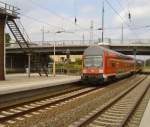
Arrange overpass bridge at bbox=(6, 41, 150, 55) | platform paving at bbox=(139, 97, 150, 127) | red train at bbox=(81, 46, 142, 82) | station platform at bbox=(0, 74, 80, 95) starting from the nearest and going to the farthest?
platform paving at bbox=(139, 97, 150, 127) → station platform at bbox=(0, 74, 80, 95) → red train at bbox=(81, 46, 142, 82) → overpass bridge at bbox=(6, 41, 150, 55)

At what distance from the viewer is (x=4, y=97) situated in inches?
709

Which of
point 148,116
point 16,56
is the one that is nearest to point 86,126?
point 148,116

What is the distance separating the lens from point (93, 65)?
31.4 m

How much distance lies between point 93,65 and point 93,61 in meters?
0.35

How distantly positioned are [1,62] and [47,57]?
62.8m

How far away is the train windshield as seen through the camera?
31.1m

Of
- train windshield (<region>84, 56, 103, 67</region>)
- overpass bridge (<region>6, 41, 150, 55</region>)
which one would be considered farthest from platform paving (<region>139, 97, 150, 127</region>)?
overpass bridge (<region>6, 41, 150, 55</region>)

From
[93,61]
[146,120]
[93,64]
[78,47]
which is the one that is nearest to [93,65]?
[93,64]

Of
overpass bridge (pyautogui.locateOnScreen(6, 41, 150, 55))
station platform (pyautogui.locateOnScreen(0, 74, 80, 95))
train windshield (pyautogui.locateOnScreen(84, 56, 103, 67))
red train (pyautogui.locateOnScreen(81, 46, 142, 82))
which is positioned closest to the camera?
station platform (pyautogui.locateOnScreen(0, 74, 80, 95))

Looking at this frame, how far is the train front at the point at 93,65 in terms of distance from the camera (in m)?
31.0

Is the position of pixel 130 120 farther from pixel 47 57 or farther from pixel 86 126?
pixel 47 57

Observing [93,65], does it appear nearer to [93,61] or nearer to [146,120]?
[93,61]

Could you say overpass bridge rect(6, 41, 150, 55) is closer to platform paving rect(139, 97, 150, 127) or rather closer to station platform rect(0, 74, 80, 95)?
station platform rect(0, 74, 80, 95)

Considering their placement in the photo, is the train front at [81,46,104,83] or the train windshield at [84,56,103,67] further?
the train windshield at [84,56,103,67]
